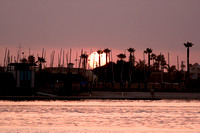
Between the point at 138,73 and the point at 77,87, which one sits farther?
the point at 138,73

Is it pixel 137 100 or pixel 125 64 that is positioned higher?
pixel 125 64

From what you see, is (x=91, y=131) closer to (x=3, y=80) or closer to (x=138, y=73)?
(x=3, y=80)

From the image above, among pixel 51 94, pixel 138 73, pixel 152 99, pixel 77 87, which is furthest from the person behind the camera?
pixel 138 73

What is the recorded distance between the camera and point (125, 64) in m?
170

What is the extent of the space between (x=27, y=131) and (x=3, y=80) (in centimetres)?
5426

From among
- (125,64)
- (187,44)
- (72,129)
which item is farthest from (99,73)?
(72,129)

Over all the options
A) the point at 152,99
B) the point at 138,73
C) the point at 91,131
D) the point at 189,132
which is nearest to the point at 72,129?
the point at 91,131

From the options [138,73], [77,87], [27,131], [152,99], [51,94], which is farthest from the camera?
[138,73]

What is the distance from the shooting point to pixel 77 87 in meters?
99.1

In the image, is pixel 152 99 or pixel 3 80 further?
pixel 3 80

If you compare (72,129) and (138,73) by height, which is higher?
(138,73)

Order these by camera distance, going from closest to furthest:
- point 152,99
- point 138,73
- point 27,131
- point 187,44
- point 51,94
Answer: point 27,131, point 152,99, point 51,94, point 187,44, point 138,73

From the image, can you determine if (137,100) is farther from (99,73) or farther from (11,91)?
(99,73)

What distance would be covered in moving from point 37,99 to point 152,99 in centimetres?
1997
